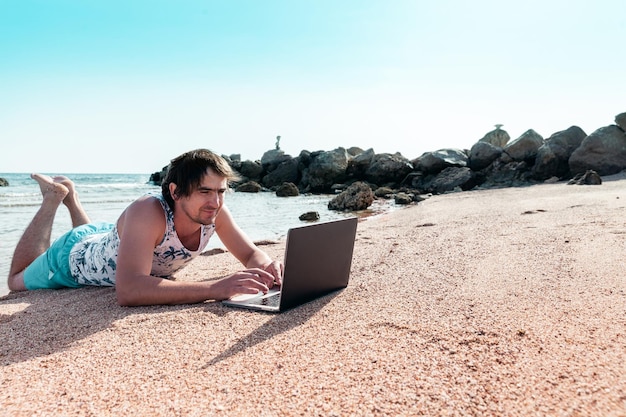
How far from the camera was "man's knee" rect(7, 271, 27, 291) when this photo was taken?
4131 millimetres

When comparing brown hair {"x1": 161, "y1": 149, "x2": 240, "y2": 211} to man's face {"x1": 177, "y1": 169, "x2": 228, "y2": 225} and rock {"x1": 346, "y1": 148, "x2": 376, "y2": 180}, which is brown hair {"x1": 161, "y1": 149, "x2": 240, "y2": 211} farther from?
rock {"x1": 346, "y1": 148, "x2": 376, "y2": 180}

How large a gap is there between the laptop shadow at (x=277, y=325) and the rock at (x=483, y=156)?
17522 mm

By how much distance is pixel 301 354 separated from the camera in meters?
2.06

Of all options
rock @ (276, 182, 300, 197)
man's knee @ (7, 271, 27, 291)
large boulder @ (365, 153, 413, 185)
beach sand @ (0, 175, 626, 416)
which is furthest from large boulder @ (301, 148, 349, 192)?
beach sand @ (0, 175, 626, 416)

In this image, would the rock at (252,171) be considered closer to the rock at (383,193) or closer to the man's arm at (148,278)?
the rock at (383,193)

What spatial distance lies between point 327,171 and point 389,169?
3292 mm

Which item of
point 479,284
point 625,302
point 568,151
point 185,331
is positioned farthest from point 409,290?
point 568,151

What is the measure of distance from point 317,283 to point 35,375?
1567mm

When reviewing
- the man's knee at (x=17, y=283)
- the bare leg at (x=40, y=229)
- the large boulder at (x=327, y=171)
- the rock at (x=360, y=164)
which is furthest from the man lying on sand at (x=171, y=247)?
the rock at (x=360, y=164)

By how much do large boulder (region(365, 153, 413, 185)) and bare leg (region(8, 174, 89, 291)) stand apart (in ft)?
55.6

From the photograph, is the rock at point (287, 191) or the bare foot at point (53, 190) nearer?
the bare foot at point (53, 190)

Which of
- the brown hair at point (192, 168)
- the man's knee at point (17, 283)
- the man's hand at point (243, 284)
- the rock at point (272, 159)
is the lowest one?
the man's knee at point (17, 283)

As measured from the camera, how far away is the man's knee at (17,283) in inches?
163

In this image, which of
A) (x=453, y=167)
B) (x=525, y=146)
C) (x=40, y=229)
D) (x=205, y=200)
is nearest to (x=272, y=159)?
(x=453, y=167)
